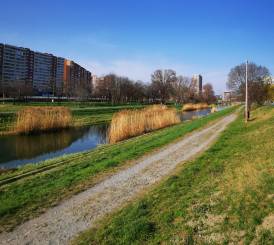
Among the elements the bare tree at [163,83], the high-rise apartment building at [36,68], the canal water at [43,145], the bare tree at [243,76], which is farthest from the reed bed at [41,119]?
the bare tree at [163,83]

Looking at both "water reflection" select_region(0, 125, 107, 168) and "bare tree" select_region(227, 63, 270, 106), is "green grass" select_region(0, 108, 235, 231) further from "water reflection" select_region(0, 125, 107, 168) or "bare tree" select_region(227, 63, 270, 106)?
"bare tree" select_region(227, 63, 270, 106)

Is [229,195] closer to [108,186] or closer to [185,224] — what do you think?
[185,224]

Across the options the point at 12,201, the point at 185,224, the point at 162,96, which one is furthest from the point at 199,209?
the point at 162,96

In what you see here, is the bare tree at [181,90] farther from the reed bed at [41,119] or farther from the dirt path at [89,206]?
the dirt path at [89,206]

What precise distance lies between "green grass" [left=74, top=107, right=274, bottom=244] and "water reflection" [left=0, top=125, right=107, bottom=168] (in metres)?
10.4

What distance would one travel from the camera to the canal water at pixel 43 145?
1703 centimetres

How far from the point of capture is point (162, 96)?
10781 cm

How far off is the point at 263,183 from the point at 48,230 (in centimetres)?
479

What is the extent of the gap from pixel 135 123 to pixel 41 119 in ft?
27.2

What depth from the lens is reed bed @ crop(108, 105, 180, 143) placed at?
74.8 feet

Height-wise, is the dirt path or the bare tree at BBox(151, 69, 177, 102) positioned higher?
the bare tree at BBox(151, 69, 177, 102)

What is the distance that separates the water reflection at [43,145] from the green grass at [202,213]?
408 inches

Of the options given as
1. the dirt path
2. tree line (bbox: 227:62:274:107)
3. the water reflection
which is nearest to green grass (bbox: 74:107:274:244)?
the dirt path

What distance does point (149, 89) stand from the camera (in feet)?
347
